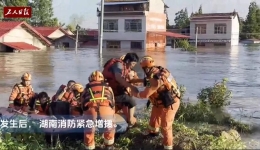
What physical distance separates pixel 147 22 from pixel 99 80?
44.5 m

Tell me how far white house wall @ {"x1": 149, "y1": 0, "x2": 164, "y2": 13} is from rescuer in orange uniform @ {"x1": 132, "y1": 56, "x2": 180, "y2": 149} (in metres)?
45.1

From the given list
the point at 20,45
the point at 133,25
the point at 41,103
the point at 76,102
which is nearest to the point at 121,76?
the point at 76,102

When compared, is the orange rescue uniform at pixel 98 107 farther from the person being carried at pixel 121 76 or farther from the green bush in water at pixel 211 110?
the green bush in water at pixel 211 110

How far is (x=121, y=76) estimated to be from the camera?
637cm

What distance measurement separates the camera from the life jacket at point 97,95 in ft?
18.8

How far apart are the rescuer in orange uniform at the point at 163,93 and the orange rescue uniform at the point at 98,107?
49cm

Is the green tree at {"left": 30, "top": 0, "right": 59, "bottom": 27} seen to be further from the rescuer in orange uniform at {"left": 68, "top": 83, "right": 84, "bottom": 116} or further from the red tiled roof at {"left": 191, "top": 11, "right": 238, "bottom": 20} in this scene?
the rescuer in orange uniform at {"left": 68, "top": 83, "right": 84, "bottom": 116}

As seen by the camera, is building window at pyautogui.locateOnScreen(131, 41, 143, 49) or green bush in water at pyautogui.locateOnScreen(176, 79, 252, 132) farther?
building window at pyautogui.locateOnScreen(131, 41, 143, 49)

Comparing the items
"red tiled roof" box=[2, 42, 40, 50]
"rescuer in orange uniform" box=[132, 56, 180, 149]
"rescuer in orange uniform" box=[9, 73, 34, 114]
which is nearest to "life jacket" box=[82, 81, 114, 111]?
"rescuer in orange uniform" box=[132, 56, 180, 149]

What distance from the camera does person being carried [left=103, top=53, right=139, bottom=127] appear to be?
637cm

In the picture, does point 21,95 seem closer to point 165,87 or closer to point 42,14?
point 165,87

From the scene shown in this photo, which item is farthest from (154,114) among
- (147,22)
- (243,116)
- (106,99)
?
(147,22)

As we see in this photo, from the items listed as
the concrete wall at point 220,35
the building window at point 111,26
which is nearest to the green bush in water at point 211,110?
the building window at point 111,26

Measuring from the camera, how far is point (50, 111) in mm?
6891
